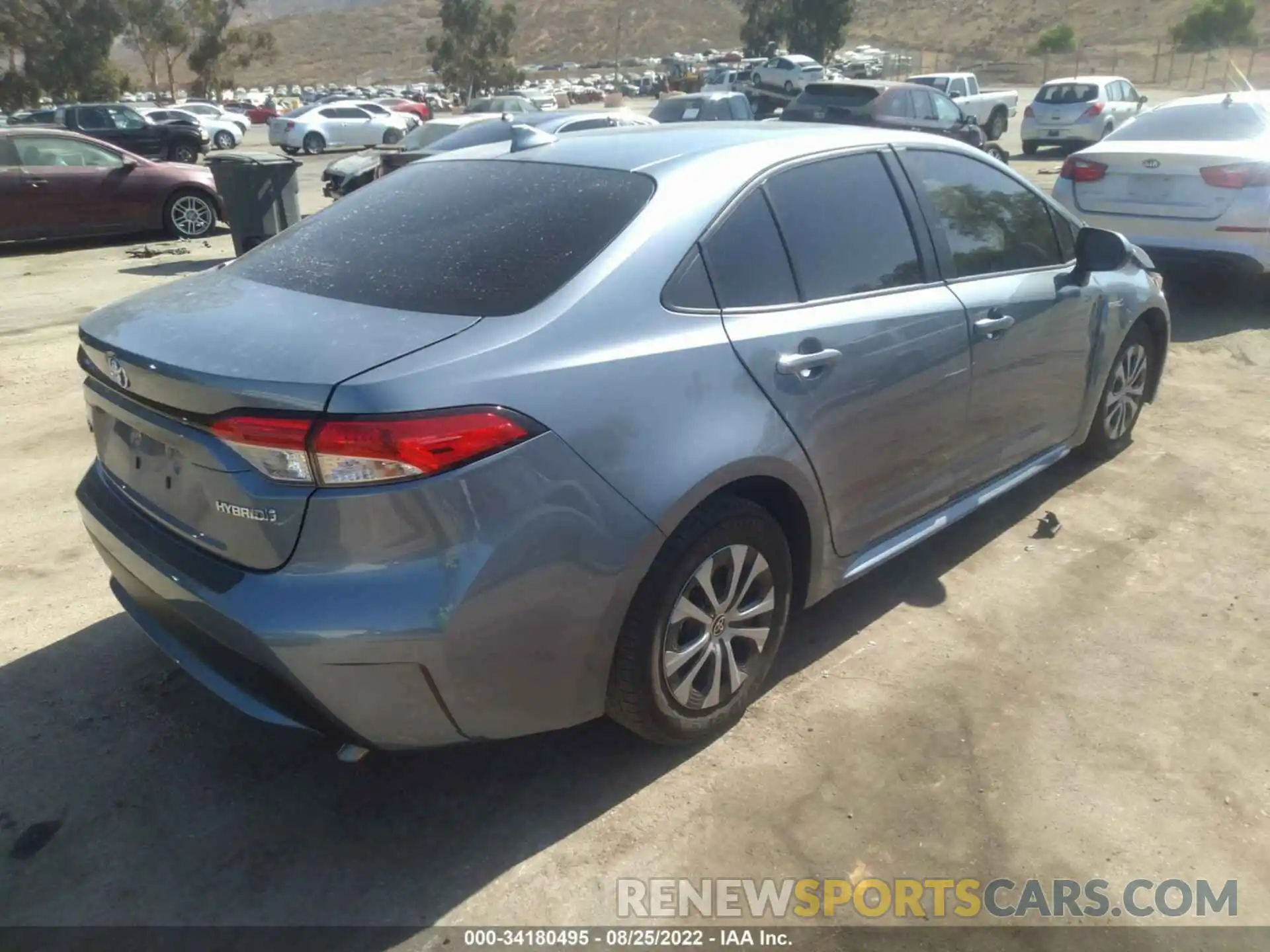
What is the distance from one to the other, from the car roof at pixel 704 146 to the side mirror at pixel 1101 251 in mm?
975

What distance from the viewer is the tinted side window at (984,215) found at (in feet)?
12.6

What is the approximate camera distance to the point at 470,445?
7.74 ft

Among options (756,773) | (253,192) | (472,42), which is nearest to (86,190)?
(253,192)

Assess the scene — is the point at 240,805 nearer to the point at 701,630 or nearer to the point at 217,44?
the point at 701,630

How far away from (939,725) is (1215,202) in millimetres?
6101

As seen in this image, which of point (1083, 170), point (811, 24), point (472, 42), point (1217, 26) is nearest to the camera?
point (1083, 170)

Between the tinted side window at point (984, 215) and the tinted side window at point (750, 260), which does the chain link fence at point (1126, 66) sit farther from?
the tinted side window at point (750, 260)

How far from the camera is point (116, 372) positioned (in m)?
2.76

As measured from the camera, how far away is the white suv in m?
21.5

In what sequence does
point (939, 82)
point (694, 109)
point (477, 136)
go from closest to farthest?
point (477, 136)
point (694, 109)
point (939, 82)

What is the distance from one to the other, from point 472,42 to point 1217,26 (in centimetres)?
3977

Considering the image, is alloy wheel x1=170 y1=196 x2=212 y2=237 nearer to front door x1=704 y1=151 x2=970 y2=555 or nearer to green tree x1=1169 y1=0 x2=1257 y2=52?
front door x1=704 y1=151 x2=970 y2=555

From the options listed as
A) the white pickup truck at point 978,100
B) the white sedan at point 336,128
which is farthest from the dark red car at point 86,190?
the white sedan at point 336,128

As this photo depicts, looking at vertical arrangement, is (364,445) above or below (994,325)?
above
